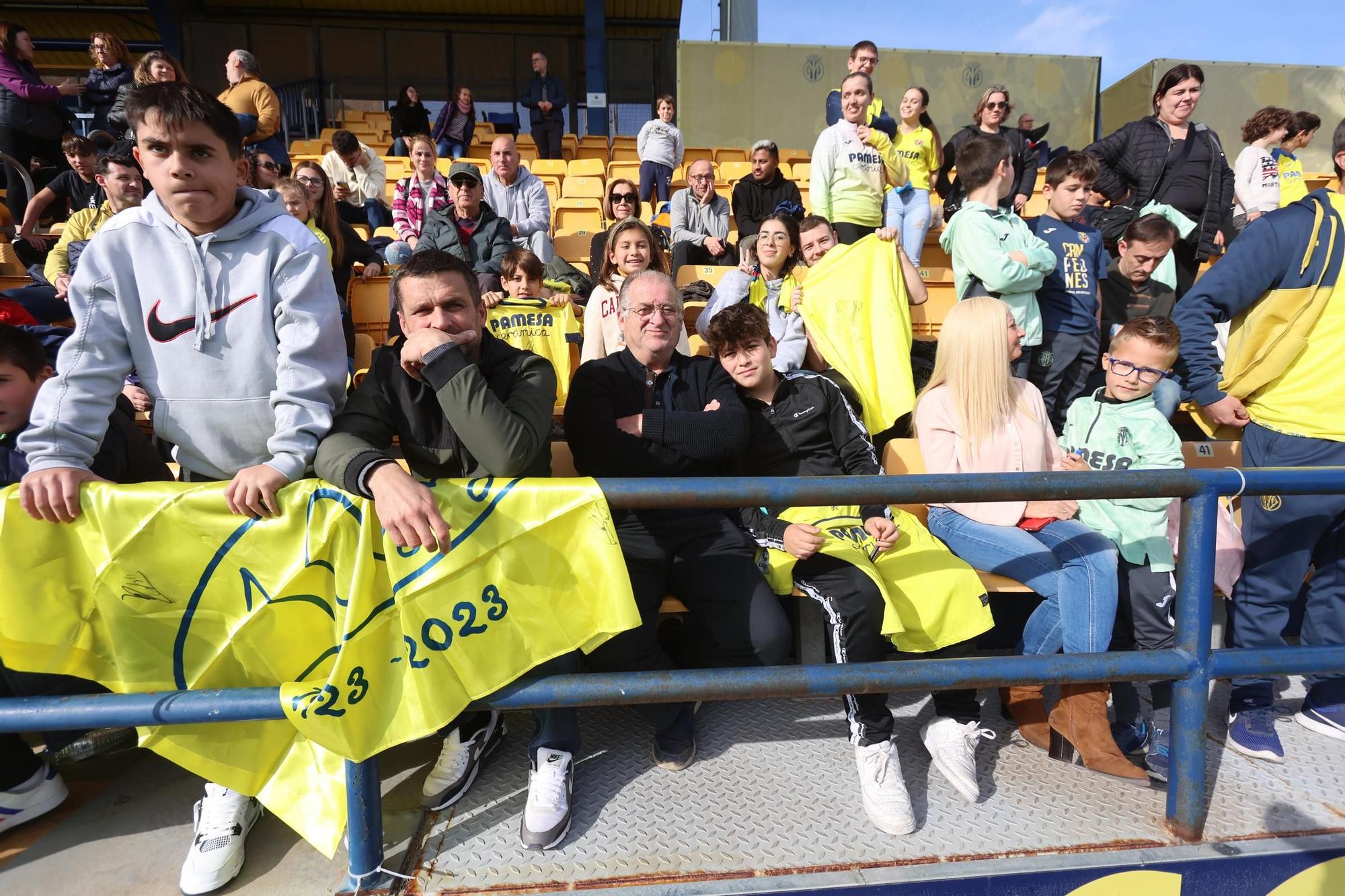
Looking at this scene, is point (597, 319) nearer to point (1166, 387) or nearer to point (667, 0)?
point (1166, 387)

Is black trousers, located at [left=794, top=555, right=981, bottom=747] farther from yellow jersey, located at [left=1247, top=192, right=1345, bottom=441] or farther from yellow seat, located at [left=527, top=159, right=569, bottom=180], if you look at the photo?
yellow seat, located at [left=527, top=159, right=569, bottom=180]

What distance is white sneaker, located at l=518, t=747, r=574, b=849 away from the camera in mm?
1728

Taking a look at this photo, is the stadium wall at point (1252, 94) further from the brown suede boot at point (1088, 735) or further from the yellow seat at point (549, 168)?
the brown suede boot at point (1088, 735)

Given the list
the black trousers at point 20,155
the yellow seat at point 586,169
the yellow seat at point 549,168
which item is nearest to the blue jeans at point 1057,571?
the black trousers at point 20,155

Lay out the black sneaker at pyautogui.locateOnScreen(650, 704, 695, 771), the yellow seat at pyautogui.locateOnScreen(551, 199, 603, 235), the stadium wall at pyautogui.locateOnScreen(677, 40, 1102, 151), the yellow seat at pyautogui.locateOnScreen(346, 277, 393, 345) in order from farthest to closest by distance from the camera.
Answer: the stadium wall at pyautogui.locateOnScreen(677, 40, 1102, 151) → the yellow seat at pyautogui.locateOnScreen(551, 199, 603, 235) → the yellow seat at pyautogui.locateOnScreen(346, 277, 393, 345) → the black sneaker at pyautogui.locateOnScreen(650, 704, 695, 771)

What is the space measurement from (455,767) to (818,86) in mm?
12830

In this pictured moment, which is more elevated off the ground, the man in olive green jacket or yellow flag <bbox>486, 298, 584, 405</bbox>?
yellow flag <bbox>486, 298, 584, 405</bbox>

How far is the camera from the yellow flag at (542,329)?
13.9 ft

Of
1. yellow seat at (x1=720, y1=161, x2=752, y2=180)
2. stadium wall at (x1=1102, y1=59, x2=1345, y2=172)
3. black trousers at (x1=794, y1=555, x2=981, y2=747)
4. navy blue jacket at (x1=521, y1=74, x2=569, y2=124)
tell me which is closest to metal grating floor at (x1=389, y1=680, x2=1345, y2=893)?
black trousers at (x1=794, y1=555, x2=981, y2=747)

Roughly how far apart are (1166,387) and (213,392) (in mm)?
3630

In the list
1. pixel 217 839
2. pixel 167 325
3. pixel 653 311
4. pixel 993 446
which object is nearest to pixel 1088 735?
pixel 993 446

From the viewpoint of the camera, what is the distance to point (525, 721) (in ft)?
7.75

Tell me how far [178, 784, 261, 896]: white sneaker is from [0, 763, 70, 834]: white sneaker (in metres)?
0.48

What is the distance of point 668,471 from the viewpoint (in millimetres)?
2391
